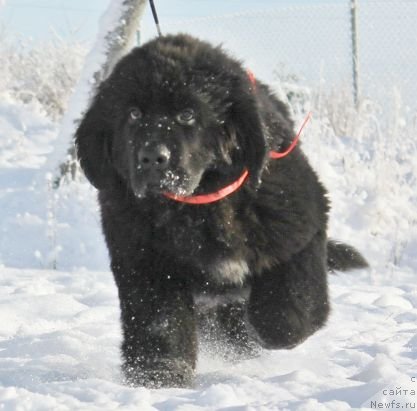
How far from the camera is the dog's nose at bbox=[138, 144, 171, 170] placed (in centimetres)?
260

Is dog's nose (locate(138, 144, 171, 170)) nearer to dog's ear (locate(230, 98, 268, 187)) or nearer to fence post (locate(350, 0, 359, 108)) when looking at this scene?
dog's ear (locate(230, 98, 268, 187))

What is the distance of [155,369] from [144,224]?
484mm

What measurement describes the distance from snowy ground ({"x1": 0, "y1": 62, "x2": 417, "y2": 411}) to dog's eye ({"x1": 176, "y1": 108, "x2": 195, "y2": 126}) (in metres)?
0.82

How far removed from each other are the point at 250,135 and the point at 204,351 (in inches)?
41.0

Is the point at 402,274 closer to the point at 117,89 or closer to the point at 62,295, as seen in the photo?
the point at 62,295

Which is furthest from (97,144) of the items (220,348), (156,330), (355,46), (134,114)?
(355,46)

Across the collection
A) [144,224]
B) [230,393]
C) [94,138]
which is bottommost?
[230,393]

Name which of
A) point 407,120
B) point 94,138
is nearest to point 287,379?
point 94,138

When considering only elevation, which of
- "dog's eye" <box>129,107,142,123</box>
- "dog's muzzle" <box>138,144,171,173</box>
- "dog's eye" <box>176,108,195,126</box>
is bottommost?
"dog's muzzle" <box>138,144,171,173</box>

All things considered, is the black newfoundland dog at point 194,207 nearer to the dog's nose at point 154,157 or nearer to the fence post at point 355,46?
the dog's nose at point 154,157

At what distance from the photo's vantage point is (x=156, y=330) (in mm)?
2863

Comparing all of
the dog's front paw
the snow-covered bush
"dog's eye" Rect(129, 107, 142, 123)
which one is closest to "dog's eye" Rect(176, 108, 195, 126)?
"dog's eye" Rect(129, 107, 142, 123)

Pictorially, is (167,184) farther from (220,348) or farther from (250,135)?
(220,348)

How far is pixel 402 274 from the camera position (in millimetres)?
6156
